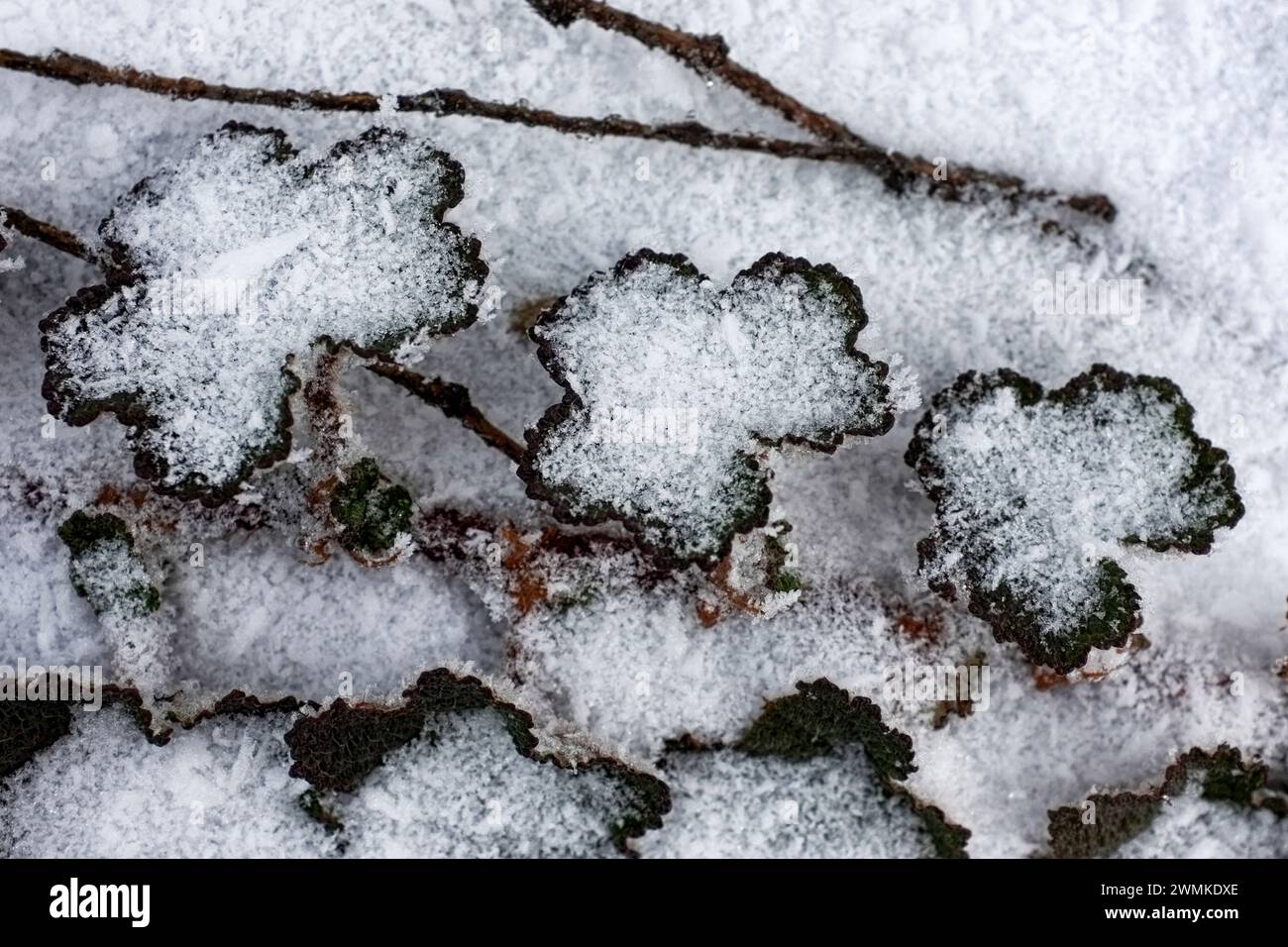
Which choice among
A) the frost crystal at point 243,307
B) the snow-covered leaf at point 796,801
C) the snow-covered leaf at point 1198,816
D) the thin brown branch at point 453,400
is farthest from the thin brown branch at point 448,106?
the snow-covered leaf at point 1198,816

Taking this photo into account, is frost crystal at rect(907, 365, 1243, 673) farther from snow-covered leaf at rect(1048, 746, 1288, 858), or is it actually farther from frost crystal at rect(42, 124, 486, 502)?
frost crystal at rect(42, 124, 486, 502)

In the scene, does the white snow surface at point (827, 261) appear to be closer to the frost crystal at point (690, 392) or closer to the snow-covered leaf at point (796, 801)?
the snow-covered leaf at point (796, 801)

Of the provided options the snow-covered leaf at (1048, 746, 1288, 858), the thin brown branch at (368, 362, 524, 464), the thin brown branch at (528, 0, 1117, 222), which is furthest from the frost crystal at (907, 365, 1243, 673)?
the thin brown branch at (368, 362, 524, 464)

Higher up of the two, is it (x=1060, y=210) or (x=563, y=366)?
(x=1060, y=210)

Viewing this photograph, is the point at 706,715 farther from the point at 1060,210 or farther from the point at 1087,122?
the point at 1087,122

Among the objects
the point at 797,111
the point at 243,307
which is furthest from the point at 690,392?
the point at 243,307

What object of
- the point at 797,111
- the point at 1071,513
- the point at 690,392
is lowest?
the point at 1071,513

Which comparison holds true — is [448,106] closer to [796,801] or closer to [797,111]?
[797,111]

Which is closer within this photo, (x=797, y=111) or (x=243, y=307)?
(x=243, y=307)
